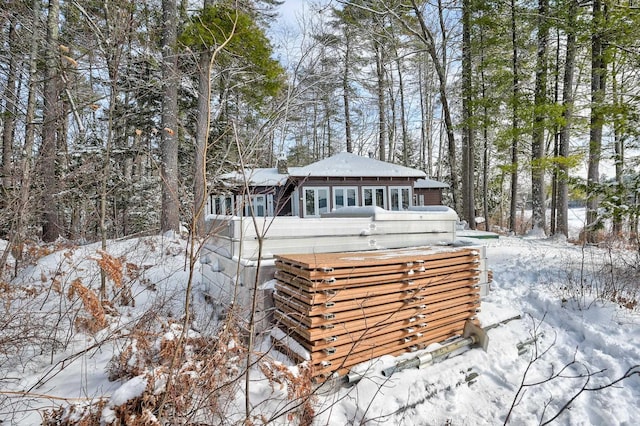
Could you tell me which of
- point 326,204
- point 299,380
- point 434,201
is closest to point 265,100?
point 326,204

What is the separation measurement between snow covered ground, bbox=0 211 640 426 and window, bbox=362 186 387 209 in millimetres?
10993

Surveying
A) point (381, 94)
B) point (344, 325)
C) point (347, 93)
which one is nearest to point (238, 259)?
point (344, 325)

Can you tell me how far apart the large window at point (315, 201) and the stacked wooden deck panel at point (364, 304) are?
12.2 meters

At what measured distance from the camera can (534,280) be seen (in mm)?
6738

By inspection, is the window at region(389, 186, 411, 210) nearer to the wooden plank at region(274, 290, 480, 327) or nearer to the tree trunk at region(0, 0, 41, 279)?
the wooden plank at region(274, 290, 480, 327)

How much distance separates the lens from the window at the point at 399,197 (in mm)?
17234

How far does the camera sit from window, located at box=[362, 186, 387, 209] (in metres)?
17.0

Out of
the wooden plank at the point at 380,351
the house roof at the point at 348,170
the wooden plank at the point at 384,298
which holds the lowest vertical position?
the wooden plank at the point at 380,351

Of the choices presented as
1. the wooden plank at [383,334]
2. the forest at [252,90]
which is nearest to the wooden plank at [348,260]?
the wooden plank at [383,334]

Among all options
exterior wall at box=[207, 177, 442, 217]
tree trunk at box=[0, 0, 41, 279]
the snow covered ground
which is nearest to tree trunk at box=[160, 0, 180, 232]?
tree trunk at box=[0, 0, 41, 279]

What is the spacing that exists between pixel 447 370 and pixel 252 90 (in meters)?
10.7

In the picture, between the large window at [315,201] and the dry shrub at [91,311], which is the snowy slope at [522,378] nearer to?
the dry shrub at [91,311]

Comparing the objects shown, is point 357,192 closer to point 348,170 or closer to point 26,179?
point 348,170

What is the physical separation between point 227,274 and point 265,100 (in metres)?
8.74
